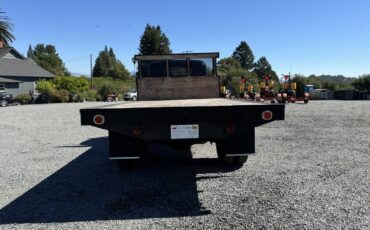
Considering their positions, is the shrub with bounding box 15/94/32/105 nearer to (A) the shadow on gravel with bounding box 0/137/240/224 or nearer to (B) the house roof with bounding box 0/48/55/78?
(B) the house roof with bounding box 0/48/55/78

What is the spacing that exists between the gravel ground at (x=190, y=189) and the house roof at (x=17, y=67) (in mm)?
39375

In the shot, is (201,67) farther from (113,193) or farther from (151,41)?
(151,41)

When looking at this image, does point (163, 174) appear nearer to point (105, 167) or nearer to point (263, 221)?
point (105, 167)

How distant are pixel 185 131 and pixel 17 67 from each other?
47.8 m

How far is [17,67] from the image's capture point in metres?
47.6

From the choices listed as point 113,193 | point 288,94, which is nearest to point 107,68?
point 288,94

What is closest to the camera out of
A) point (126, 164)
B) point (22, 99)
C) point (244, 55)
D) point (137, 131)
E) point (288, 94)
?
point (137, 131)

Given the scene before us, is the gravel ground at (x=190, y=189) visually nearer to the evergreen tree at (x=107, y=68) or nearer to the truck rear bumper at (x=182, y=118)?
the truck rear bumper at (x=182, y=118)

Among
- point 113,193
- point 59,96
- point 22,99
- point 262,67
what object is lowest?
point 113,193

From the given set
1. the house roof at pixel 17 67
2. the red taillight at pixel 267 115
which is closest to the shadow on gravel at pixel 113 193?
the red taillight at pixel 267 115

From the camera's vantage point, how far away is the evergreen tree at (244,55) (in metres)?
112

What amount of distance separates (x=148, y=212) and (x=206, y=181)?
156cm

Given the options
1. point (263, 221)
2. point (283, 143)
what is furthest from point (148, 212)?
point (283, 143)

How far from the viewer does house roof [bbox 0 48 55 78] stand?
45.2 metres
